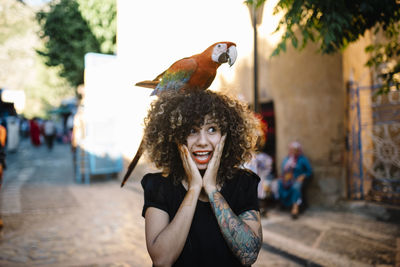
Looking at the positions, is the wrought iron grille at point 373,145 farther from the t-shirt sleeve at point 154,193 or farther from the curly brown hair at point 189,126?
the t-shirt sleeve at point 154,193

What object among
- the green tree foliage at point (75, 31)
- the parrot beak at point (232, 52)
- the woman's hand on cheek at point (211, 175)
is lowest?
the woman's hand on cheek at point (211, 175)

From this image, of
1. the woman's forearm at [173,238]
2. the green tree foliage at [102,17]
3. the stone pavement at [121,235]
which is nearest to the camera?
the woman's forearm at [173,238]

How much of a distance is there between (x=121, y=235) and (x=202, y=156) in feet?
12.8

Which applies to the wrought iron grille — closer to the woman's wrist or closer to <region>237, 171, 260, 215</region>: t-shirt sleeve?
<region>237, 171, 260, 215</region>: t-shirt sleeve

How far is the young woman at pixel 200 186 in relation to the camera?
4.37ft

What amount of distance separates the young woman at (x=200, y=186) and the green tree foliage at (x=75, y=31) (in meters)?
10.4

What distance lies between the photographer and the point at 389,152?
5203 mm

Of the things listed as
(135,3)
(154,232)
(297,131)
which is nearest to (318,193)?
(297,131)

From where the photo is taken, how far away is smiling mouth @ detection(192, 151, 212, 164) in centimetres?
146

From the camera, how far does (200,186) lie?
4.53 feet

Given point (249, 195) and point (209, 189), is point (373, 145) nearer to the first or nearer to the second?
point (249, 195)

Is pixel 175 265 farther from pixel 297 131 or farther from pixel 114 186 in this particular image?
pixel 114 186

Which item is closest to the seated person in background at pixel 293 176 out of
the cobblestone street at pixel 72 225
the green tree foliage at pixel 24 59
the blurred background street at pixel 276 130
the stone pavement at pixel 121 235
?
the blurred background street at pixel 276 130

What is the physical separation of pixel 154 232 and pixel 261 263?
298 cm
